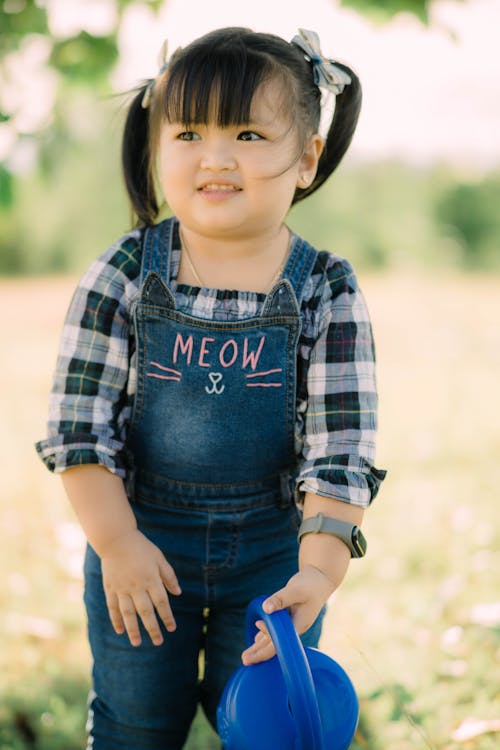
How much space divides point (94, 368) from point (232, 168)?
419mm

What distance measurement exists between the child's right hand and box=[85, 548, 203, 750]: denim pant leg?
0.19 meters

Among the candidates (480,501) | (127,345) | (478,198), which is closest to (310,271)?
(127,345)

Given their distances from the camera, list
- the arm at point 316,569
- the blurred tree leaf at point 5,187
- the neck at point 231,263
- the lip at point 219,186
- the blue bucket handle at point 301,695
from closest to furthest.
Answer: the blue bucket handle at point 301,695
the arm at point 316,569
the lip at point 219,186
the neck at point 231,263
the blurred tree leaf at point 5,187

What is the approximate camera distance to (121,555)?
1.46 metres

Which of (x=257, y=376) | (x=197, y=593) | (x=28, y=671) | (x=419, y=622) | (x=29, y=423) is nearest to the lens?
(x=257, y=376)

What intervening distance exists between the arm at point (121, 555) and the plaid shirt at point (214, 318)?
0.03 meters

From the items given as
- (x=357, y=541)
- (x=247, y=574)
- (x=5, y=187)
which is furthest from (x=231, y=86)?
(x=5, y=187)

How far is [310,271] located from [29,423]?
10.8 ft

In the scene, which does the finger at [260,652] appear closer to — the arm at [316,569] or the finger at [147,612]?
the arm at [316,569]

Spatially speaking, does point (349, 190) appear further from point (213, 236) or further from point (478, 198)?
point (213, 236)

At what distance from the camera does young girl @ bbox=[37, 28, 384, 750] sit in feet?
4.75

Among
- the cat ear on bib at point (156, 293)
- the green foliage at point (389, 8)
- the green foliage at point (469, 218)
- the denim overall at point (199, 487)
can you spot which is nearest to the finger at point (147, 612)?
the denim overall at point (199, 487)

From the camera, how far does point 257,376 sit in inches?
59.5

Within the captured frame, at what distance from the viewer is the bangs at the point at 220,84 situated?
4.66ft
